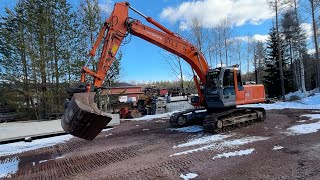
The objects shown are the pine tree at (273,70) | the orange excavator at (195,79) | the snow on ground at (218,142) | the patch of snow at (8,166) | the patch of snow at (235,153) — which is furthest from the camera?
Answer: the pine tree at (273,70)

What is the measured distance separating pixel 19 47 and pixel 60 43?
2349 mm

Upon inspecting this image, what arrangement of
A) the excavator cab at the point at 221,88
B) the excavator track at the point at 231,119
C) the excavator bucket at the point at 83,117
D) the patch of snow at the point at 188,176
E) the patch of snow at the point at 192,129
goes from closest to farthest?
the patch of snow at the point at 188,176 < the excavator bucket at the point at 83,117 < the excavator track at the point at 231,119 < the excavator cab at the point at 221,88 < the patch of snow at the point at 192,129

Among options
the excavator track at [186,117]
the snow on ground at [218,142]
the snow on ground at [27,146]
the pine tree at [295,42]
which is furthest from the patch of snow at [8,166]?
the pine tree at [295,42]

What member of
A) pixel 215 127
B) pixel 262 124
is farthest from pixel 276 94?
pixel 215 127

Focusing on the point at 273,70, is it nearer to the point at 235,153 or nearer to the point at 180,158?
the point at 235,153

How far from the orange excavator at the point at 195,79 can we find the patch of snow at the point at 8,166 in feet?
5.99

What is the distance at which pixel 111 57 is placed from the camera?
24.0 ft

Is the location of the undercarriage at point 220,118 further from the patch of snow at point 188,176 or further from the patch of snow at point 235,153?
the patch of snow at point 188,176

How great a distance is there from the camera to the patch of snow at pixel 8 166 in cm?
597

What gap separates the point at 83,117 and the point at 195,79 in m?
5.66

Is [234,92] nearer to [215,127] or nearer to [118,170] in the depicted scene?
[215,127]

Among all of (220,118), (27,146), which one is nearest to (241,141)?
(220,118)

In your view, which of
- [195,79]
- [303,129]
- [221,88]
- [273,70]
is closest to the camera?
[303,129]

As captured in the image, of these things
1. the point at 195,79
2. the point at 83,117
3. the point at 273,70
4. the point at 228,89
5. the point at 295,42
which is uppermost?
the point at 295,42
